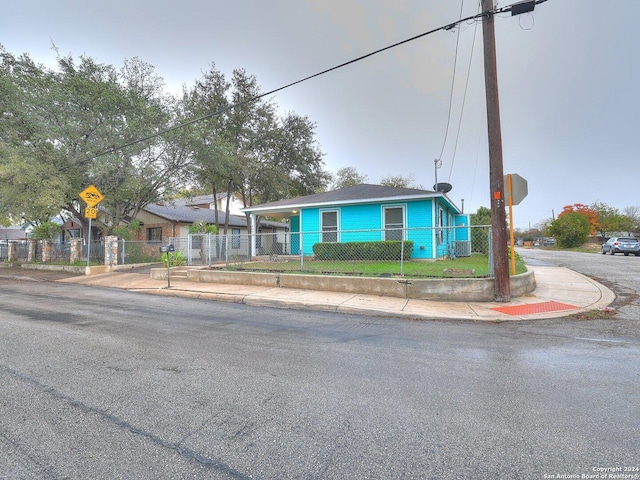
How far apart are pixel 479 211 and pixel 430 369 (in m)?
41.1

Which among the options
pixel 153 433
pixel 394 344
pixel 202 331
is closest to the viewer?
pixel 153 433

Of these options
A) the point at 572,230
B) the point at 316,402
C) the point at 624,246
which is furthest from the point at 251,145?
the point at 572,230

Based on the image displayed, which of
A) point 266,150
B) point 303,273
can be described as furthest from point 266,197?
point 303,273

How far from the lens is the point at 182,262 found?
46.0 feet

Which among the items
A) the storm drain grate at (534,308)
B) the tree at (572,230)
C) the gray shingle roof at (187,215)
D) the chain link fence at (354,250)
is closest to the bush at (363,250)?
the chain link fence at (354,250)

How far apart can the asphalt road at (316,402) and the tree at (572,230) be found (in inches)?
1724

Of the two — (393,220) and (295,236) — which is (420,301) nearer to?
(393,220)

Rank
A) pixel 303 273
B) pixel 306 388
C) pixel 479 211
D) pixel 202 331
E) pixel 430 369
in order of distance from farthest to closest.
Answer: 1. pixel 479 211
2. pixel 303 273
3. pixel 202 331
4. pixel 430 369
5. pixel 306 388

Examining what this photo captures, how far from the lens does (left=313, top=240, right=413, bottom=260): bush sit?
1350cm

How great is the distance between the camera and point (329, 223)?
630 inches

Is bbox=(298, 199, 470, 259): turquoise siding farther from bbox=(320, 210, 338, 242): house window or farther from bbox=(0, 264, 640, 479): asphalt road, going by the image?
bbox=(0, 264, 640, 479): asphalt road

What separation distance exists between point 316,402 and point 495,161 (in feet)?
23.3

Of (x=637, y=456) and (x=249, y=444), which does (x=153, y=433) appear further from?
(x=637, y=456)

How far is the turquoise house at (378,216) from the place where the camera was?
549 inches
